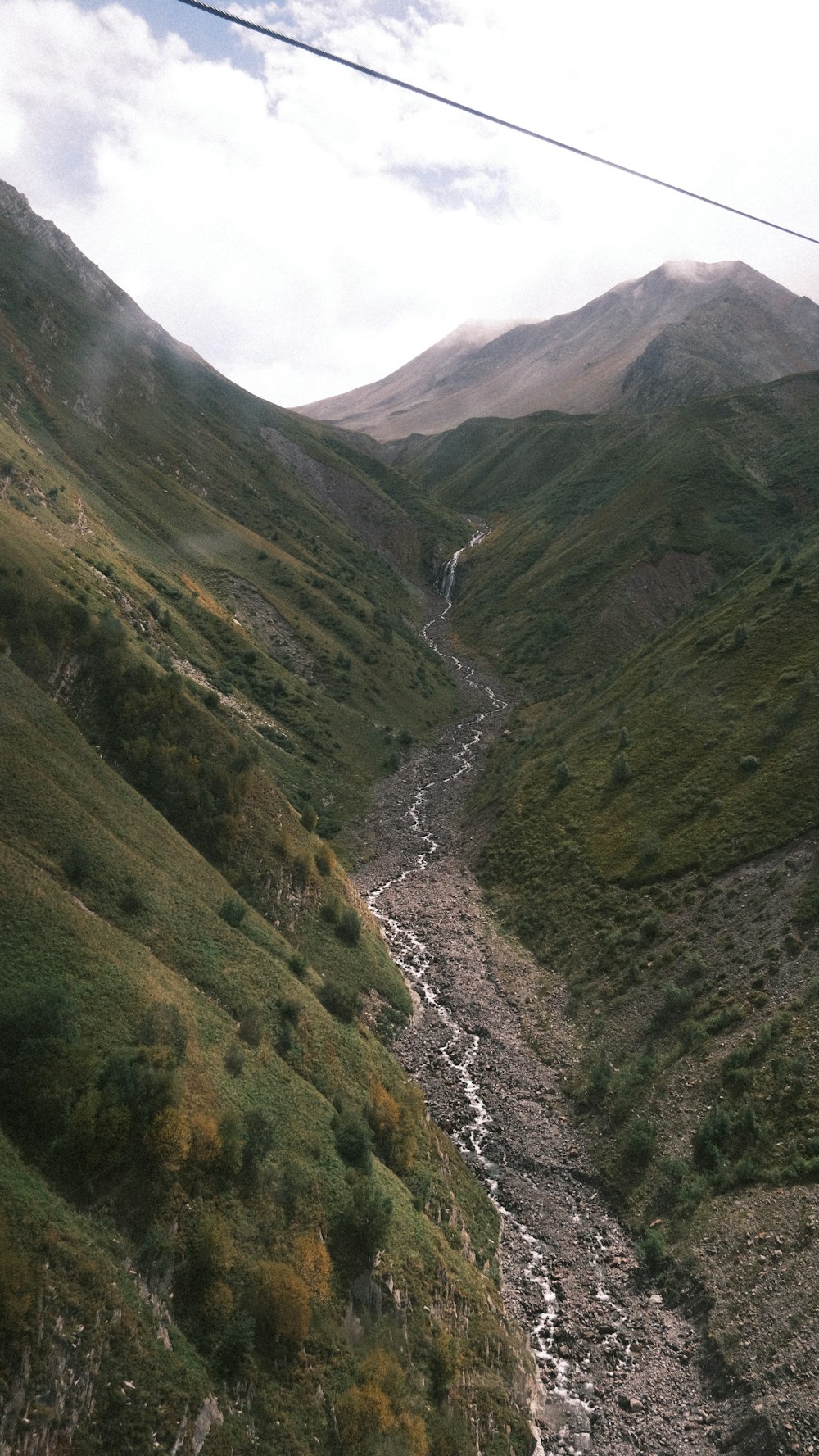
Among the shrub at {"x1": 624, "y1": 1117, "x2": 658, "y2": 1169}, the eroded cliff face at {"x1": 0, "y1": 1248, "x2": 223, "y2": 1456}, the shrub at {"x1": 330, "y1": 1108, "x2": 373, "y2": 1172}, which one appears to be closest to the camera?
the eroded cliff face at {"x1": 0, "y1": 1248, "x2": 223, "y2": 1456}

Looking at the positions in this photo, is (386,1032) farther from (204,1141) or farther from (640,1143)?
(204,1141)

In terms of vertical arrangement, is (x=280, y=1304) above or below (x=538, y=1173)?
below

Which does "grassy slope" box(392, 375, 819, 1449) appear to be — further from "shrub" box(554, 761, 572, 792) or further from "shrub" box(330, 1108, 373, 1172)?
"shrub" box(330, 1108, 373, 1172)

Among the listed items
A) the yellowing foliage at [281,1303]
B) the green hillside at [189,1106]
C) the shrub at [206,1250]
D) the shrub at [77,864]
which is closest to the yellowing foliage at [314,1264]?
the green hillside at [189,1106]

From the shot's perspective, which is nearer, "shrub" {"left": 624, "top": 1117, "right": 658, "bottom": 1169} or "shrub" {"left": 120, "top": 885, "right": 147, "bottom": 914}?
→ "shrub" {"left": 120, "top": 885, "right": 147, "bottom": 914}

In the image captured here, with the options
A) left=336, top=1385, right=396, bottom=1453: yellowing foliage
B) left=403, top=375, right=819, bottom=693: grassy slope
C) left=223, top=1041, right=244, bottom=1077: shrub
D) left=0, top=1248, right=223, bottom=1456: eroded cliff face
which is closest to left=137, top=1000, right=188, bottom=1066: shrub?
left=223, top=1041, right=244, bottom=1077: shrub

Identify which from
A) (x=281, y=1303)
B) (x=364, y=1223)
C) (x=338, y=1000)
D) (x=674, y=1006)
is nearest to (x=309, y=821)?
(x=338, y=1000)

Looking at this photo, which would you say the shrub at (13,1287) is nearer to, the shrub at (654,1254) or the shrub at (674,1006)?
the shrub at (654,1254)
